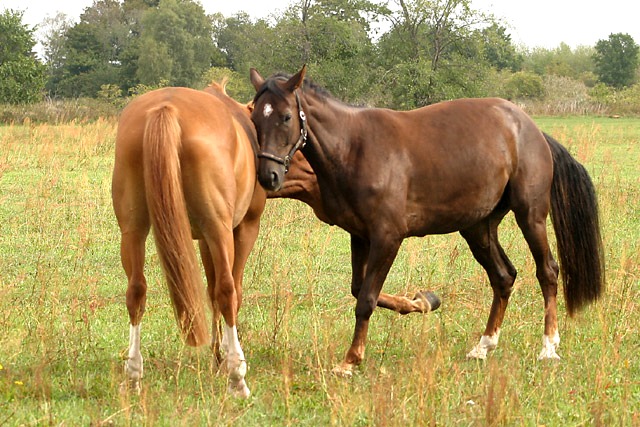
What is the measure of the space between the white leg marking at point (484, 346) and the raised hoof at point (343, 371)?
89cm

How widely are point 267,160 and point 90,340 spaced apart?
Answer: 1615 mm

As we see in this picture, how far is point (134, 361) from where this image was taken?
14.5 feet

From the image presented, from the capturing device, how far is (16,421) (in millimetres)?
3885

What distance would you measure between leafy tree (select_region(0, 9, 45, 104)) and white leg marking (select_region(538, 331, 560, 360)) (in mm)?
42356

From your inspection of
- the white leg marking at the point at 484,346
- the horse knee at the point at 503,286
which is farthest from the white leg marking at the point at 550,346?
the horse knee at the point at 503,286

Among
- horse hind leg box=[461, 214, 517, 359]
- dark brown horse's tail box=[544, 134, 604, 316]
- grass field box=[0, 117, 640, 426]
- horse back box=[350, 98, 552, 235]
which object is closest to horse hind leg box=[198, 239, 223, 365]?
grass field box=[0, 117, 640, 426]

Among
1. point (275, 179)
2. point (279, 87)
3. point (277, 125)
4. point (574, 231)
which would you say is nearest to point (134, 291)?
point (275, 179)

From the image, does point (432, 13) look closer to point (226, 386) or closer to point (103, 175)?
point (103, 175)

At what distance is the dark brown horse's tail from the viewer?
231 inches

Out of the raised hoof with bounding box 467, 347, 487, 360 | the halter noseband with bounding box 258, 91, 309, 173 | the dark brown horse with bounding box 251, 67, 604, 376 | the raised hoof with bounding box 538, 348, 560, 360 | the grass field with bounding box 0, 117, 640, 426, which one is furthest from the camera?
the raised hoof with bounding box 467, 347, 487, 360

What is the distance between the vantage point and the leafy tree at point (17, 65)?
4453 cm

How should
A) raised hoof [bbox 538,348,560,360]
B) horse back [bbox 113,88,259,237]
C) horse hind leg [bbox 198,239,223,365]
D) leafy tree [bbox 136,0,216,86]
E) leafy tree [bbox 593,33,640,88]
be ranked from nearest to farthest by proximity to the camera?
1. horse back [bbox 113,88,259,237]
2. horse hind leg [bbox 198,239,223,365]
3. raised hoof [bbox 538,348,560,360]
4. leafy tree [bbox 136,0,216,86]
5. leafy tree [bbox 593,33,640,88]

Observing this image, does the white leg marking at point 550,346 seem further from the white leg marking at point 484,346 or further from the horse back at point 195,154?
the horse back at point 195,154

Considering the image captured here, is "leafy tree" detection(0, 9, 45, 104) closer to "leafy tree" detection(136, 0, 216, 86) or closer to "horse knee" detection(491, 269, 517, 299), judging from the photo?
"leafy tree" detection(136, 0, 216, 86)
